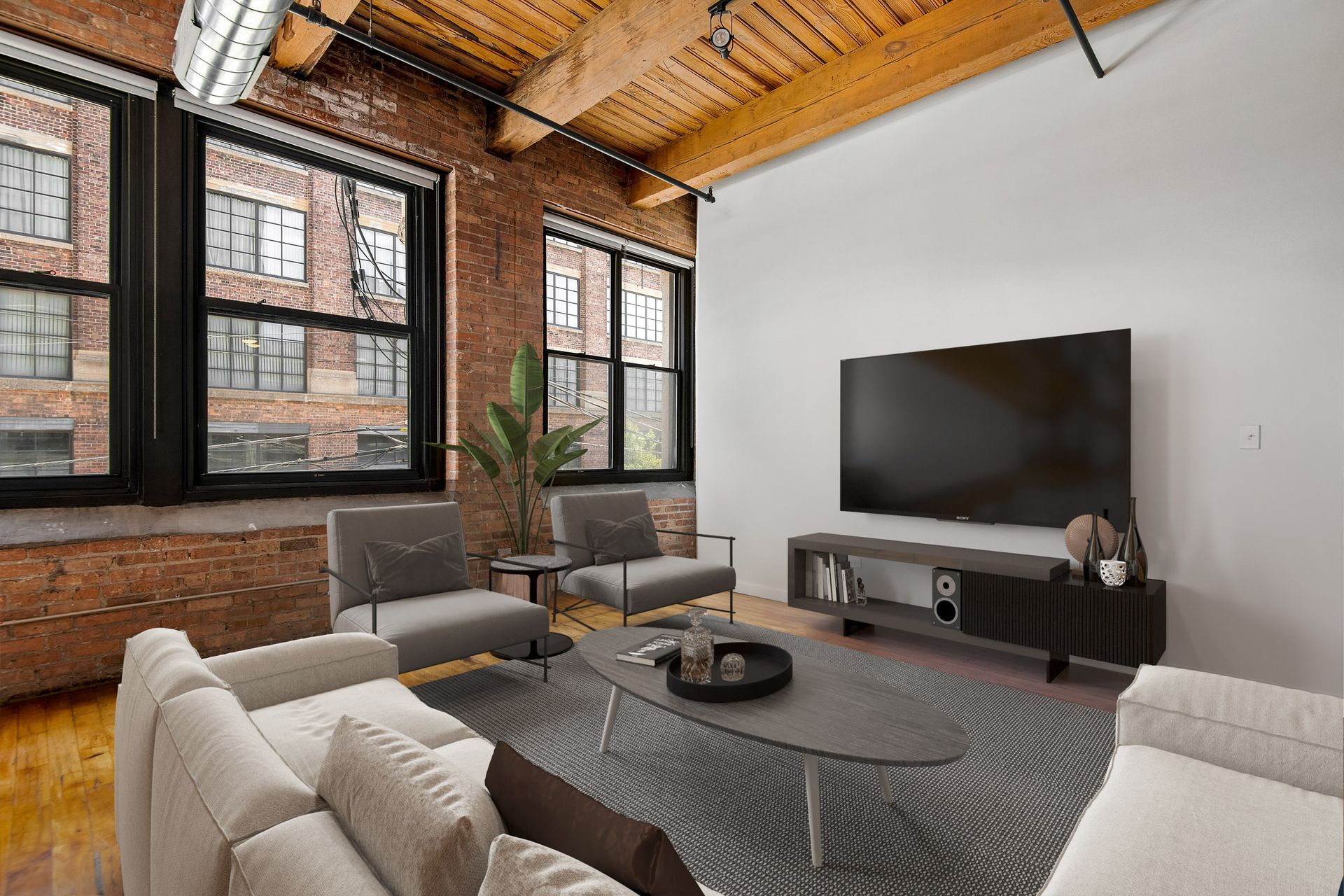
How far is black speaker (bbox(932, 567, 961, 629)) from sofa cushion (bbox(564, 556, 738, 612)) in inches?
46.8

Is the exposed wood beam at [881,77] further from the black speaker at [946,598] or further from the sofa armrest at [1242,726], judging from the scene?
the sofa armrest at [1242,726]

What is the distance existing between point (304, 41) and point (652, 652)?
11.9 ft

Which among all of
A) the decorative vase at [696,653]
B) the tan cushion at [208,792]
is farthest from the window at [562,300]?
the tan cushion at [208,792]

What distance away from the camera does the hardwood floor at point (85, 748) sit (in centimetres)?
185

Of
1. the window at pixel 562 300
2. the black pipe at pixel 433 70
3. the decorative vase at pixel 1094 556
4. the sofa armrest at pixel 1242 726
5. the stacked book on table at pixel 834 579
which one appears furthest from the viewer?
the window at pixel 562 300

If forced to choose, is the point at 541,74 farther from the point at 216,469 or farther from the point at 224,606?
the point at 224,606

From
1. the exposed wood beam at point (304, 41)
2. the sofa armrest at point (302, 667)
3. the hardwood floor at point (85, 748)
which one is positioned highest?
the exposed wood beam at point (304, 41)

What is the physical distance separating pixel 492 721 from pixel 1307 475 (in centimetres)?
379

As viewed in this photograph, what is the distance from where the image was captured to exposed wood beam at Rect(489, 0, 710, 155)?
11.1ft

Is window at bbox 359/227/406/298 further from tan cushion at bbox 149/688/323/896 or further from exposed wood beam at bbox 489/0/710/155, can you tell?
tan cushion at bbox 149/688/323/896

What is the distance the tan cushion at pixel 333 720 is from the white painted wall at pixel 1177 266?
320 cm

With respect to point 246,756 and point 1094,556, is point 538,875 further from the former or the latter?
point 1094,556

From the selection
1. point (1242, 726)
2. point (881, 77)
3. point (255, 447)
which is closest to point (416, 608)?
point (255, 447)

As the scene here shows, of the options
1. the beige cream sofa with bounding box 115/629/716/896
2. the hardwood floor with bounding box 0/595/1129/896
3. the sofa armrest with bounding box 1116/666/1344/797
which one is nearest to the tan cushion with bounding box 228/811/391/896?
the beige cream sofa with bounding box 115/629/716/896
